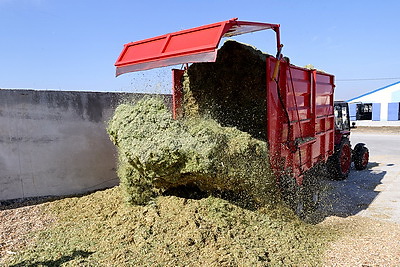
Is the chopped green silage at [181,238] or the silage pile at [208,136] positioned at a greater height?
the silage pile at [208,136]

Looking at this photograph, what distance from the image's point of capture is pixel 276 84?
4176 mm

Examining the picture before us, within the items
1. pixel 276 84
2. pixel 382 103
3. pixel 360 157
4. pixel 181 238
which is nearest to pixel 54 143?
pixel 181 238

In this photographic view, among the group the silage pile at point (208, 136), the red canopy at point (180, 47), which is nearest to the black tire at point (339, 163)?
the silage pile at point (208, 136)

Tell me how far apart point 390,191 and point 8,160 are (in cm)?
697

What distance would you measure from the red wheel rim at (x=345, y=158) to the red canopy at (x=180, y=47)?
4.54 meters

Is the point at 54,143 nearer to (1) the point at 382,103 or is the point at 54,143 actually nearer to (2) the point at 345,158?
(2) the point at 345,158

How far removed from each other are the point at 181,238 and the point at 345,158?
19.0ft

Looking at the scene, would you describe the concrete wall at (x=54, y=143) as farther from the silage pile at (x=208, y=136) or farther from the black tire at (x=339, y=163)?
the black tire at (x=339, y=163)

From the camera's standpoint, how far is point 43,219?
4609 mm

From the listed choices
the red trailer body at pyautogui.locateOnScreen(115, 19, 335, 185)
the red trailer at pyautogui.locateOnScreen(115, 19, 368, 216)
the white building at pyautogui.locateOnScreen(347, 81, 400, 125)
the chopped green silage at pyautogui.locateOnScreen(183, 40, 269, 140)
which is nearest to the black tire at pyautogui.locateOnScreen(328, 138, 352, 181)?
the red trailer at pyautogui.locateOnScreen(115, 19, 368, 216)

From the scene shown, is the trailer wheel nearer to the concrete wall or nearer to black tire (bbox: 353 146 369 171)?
black tire (bbox: 353 146 369 171)

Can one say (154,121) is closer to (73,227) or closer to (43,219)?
(73,227)

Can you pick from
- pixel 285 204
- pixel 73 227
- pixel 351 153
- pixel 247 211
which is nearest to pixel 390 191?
pixel 351 153

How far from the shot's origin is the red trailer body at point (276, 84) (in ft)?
12.0
